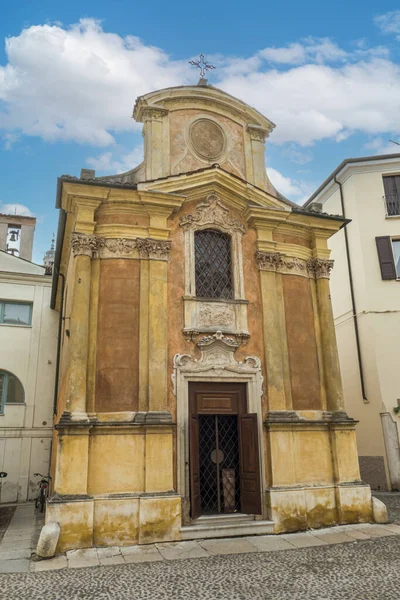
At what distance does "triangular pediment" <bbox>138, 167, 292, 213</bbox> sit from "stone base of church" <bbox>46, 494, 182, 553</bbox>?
686cm

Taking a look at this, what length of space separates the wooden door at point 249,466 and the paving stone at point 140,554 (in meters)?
2.34

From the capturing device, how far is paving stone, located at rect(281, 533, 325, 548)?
9064mm

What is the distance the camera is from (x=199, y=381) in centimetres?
1065

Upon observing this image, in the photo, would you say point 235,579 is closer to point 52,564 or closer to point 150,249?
point 52,564

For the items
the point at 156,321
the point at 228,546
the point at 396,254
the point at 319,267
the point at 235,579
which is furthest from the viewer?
Result: the point at 396,254

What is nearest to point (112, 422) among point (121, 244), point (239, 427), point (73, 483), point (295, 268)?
point (73, 483)

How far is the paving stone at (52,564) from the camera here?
25.0 ft

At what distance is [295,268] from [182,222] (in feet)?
10.6

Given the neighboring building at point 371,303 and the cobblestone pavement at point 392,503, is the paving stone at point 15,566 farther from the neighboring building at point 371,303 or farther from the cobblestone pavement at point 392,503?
the neighboring building at point 371,303

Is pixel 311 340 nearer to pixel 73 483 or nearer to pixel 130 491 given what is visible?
pixel 130 491

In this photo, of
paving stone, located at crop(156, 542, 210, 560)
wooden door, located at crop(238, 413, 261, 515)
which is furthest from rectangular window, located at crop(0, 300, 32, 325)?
paving stone, located at crop(156, 542, 210, 560)

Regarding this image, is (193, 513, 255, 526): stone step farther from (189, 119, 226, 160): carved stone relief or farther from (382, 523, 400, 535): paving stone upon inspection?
(189, 119, 226, 160): carved stone relief

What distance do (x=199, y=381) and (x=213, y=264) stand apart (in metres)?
2.97

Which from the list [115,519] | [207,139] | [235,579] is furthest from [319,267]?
[235,579]
